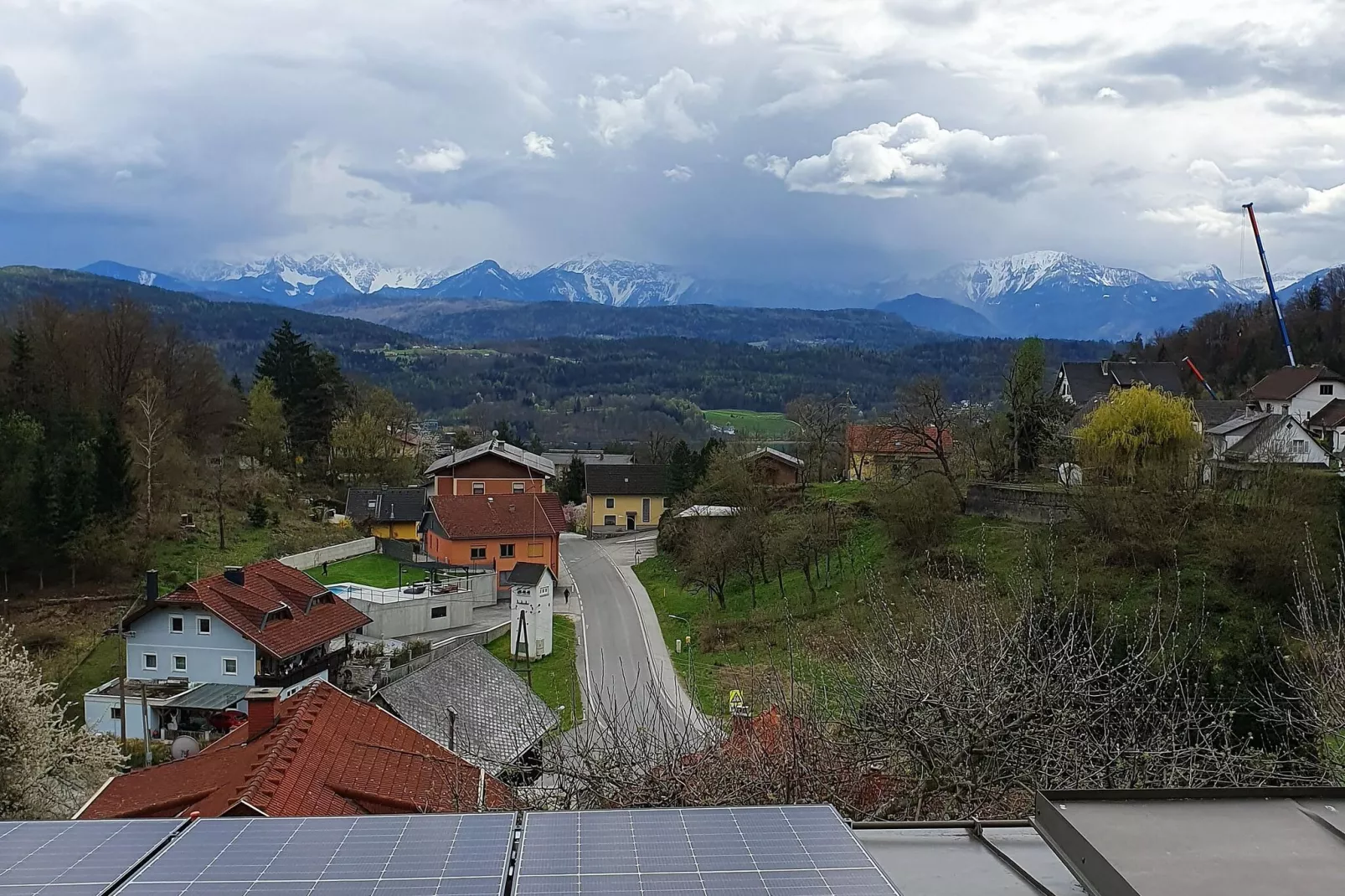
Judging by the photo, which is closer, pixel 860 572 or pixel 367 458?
pixel 860 572

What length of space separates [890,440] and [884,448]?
6.78 m

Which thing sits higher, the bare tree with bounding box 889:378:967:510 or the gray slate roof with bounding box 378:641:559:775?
the bare tree with bounding box 889:378:967:510

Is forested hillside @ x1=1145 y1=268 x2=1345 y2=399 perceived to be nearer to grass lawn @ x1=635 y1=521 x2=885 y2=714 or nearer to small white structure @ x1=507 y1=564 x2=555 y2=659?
grass lawn @ x1=635 y1=521 x2=885 y2=714

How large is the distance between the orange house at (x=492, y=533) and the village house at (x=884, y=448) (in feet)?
54.4

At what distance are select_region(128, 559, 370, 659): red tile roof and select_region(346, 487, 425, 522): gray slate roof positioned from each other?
74.3 ft

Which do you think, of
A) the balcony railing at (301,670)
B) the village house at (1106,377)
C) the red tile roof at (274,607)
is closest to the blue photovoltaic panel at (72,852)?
the balcony railing at (301,670)

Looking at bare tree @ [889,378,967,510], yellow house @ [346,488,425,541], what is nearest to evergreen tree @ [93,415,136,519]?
yellow house @ [346,488,425,541]

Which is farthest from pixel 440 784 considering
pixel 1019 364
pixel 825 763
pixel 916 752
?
pixel 1019 364

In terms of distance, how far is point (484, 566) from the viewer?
45.3m

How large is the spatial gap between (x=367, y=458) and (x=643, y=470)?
1904cm

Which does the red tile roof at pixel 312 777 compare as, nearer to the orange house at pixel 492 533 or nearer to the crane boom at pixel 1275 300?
the orange house at pixel 492 533

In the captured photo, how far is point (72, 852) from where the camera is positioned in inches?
227

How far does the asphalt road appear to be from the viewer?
21594 millimetres

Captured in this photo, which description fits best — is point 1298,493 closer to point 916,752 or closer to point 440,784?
point 916,752
